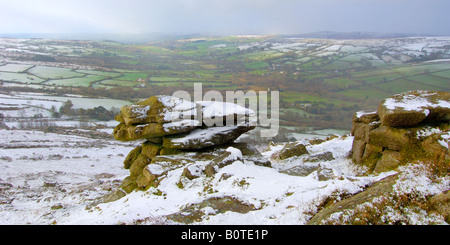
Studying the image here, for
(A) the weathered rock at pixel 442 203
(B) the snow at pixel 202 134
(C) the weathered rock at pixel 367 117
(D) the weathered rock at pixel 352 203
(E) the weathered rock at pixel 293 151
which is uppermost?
(C) the weathered rock at pixel 367 117

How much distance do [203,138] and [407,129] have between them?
10951 millimetres

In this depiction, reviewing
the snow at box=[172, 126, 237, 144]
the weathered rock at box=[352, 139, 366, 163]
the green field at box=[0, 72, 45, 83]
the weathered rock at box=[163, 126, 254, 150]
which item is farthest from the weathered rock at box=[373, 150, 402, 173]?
the green field at box=[0, 72, 45, 83]

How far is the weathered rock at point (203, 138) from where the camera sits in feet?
50.1

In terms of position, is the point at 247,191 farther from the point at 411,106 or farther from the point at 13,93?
the point at 13,93

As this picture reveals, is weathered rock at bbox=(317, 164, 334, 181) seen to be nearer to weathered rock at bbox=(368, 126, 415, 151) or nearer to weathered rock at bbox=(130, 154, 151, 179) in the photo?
weathered rock at bbox=(368, 126, 415, 151)

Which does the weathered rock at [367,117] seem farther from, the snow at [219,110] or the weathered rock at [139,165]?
the weathered rock at [139,165]

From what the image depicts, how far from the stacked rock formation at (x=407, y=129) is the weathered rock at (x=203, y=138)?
781 centimetres

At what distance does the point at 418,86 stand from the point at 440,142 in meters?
62.1

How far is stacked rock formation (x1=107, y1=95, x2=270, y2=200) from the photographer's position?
1512cm

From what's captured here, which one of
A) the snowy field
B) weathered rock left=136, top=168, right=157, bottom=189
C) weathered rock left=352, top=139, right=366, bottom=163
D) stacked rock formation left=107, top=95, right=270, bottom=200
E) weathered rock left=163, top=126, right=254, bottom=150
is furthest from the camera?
weathered rock left=163, top=126, right=254, bottom=150

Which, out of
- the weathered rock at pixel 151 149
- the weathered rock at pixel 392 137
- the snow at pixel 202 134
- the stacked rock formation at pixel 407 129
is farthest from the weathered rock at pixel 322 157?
the weathered rock at pixel 151 149

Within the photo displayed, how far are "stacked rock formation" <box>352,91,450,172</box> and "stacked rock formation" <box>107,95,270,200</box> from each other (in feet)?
19.2

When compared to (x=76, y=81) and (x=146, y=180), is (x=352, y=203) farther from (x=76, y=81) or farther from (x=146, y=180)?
(x=76, y=81)
